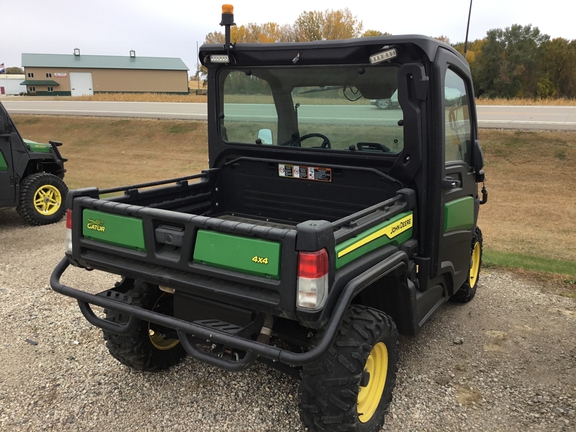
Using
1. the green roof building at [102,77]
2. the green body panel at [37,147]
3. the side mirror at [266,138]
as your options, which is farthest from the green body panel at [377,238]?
the green roof building at [102,77]

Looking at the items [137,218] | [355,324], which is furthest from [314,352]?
[137,218]

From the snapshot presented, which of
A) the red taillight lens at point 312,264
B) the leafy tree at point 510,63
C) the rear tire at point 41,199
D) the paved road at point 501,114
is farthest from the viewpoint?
the leafy tree at point 510,63

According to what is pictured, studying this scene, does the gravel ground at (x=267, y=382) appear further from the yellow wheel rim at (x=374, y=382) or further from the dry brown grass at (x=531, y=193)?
the dry brown grass at (x=531, y=193)

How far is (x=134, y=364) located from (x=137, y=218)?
3.81 feet

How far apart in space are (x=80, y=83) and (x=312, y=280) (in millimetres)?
66383

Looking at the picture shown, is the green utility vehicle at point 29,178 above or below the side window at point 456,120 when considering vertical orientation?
below

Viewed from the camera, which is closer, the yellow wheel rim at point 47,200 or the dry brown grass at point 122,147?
the yellow wheel rim at point 47,200

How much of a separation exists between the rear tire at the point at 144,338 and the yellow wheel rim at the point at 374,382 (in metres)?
1.32

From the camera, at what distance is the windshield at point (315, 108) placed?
3.44 metres

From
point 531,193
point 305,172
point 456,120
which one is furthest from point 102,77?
point 456,120

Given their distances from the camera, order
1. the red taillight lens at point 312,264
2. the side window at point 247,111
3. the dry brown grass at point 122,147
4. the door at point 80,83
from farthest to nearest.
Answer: the door at point 80,83 → the dry brown grass at point 122,147 → the side window at point 247,111 → the red taillight lens at point 312,264

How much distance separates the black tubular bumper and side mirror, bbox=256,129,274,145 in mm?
1548

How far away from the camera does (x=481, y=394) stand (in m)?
3.33

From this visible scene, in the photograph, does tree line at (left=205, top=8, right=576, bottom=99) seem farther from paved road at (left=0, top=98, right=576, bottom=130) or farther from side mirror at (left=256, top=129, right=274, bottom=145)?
side mirror at (left=256, top=129, right=274, bottom=145)
